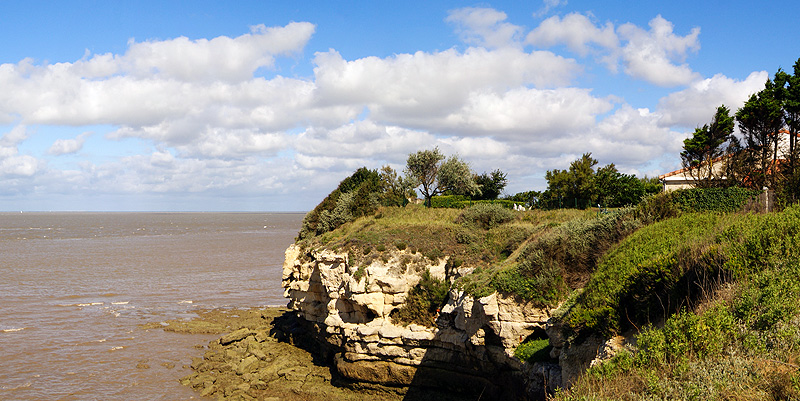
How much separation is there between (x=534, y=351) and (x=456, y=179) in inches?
1177

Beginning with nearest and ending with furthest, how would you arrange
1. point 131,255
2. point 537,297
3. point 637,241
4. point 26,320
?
point 637,241, point 537,297, point 26,320, point 131,255

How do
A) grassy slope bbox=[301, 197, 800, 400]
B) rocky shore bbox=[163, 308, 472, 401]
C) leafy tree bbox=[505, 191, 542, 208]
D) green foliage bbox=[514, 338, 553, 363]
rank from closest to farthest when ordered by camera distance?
1. grassy slope bbox=[301, 197, 800, 400]
2. green foliage bbox=[514, 338, 553, 363]
3. rocky shore bbox=[163, 308, 472, 401]
4. leafy tree bbox=[505, 191, 542, 208]

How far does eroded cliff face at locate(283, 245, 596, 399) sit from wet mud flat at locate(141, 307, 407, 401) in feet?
2.82

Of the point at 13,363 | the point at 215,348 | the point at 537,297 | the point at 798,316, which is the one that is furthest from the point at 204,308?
the point at 798,316

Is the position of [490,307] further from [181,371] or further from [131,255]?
[131,255]

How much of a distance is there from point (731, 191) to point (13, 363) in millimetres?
31789

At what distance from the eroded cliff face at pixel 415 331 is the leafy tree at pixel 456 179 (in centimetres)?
2148

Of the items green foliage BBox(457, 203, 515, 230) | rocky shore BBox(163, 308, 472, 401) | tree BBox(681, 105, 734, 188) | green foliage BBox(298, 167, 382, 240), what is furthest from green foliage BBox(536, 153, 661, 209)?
rocky shore BBox(163, 308, 472, 401)

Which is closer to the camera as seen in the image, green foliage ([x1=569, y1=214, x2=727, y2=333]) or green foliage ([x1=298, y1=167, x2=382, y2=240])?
green foliage ([x1=569, y1=214, x2=727, y2=333])

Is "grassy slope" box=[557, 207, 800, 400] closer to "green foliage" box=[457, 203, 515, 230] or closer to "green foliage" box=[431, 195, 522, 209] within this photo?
"green foliage" box=[457, 203, 515, 230]

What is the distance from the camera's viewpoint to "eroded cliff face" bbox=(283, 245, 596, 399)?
680 inches

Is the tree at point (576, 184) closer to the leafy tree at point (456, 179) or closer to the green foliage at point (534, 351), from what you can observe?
the leafy tree at point (456, 179)

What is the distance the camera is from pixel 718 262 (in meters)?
10.6

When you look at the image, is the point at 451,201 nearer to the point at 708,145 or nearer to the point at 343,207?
the point at 343,207
